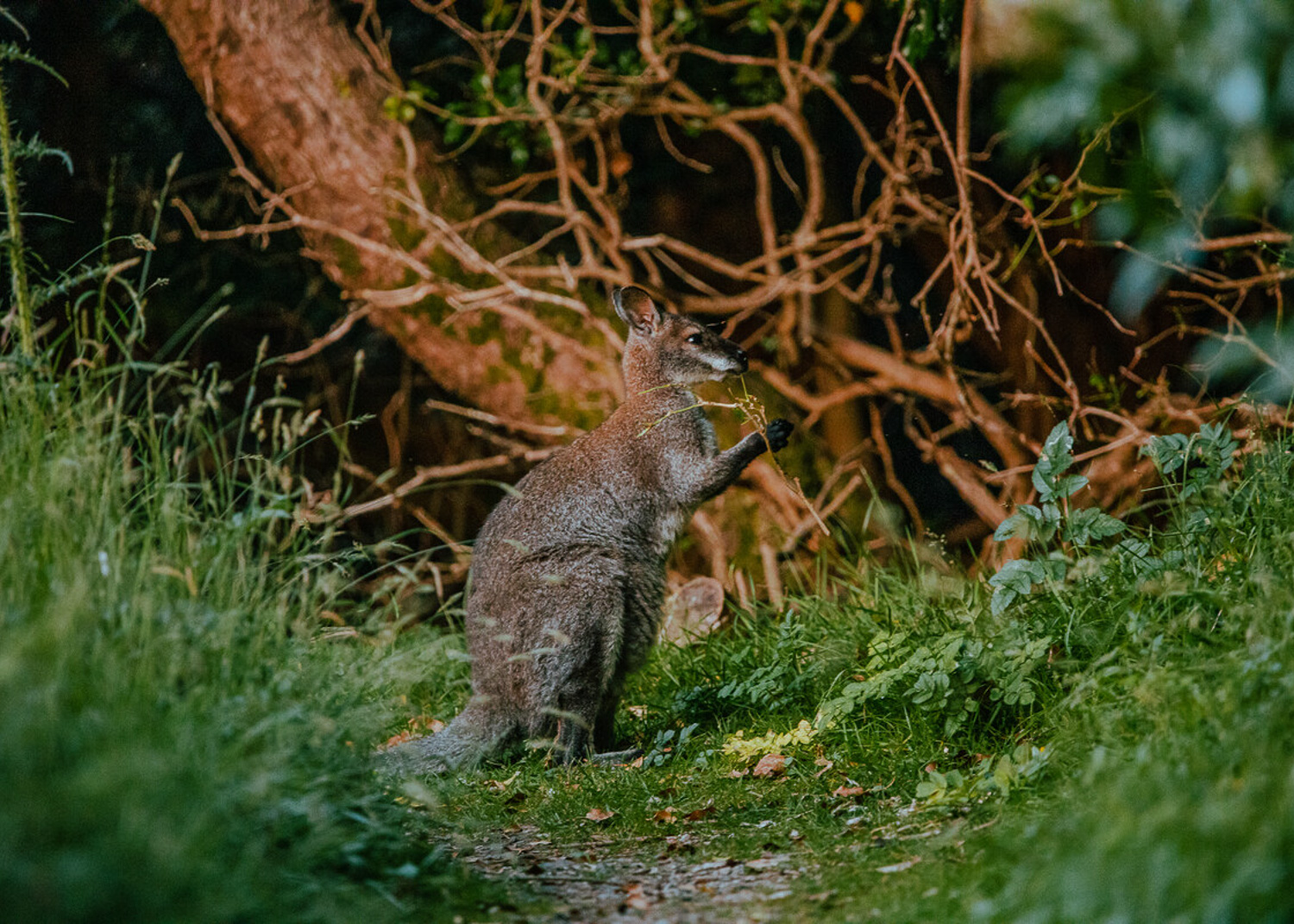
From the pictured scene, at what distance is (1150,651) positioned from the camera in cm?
333

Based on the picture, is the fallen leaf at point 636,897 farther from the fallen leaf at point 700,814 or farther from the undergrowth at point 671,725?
the fallen leaf at point 700,814

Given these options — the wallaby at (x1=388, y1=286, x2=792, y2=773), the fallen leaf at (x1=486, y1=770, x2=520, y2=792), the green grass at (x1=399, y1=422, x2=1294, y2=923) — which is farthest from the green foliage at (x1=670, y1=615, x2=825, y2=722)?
the fallen leaf at (x1=486, y1=770, x2=520, y2=792)

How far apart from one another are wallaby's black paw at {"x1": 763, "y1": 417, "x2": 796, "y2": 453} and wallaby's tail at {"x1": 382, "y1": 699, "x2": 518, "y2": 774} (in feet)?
5.44

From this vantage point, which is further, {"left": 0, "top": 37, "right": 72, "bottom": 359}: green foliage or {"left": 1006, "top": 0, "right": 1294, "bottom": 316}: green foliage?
{"left": 0, "top": 37, "right": 72, "bottom": 359}: green foliage

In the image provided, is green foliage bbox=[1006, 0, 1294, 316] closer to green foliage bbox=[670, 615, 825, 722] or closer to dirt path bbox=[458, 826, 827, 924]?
dirt path bbox=[458, 826, 827, 924]

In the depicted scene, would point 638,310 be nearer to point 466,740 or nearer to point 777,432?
point 777,432

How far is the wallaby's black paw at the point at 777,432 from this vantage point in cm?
546

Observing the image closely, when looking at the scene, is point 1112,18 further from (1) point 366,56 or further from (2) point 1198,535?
(1) point 366,56

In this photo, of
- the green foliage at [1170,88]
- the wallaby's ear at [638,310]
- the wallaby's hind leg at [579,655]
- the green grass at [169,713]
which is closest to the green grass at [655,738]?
the green grass at [169,713]

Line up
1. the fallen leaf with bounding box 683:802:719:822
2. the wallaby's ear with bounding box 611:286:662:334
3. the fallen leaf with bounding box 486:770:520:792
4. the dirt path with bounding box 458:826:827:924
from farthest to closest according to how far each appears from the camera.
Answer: the wallaby's ear with bounding box 611:286:662:334, the fallen leaf with bounding box 486:770:520:792, the fallen leaf with bounding box 683:802:719:822, the dirt path with bounding box 458:826:827:924

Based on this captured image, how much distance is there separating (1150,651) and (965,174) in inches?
159

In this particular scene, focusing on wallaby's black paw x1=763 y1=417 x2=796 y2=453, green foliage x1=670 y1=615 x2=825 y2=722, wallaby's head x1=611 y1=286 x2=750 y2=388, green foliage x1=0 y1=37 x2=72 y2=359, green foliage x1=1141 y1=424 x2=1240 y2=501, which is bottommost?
green foliage x1=670 y1=615 x2=825 y2=722

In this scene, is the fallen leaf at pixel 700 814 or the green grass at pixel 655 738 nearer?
the green grass at pixel 655 738

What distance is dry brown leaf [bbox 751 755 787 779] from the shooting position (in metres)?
4.25
